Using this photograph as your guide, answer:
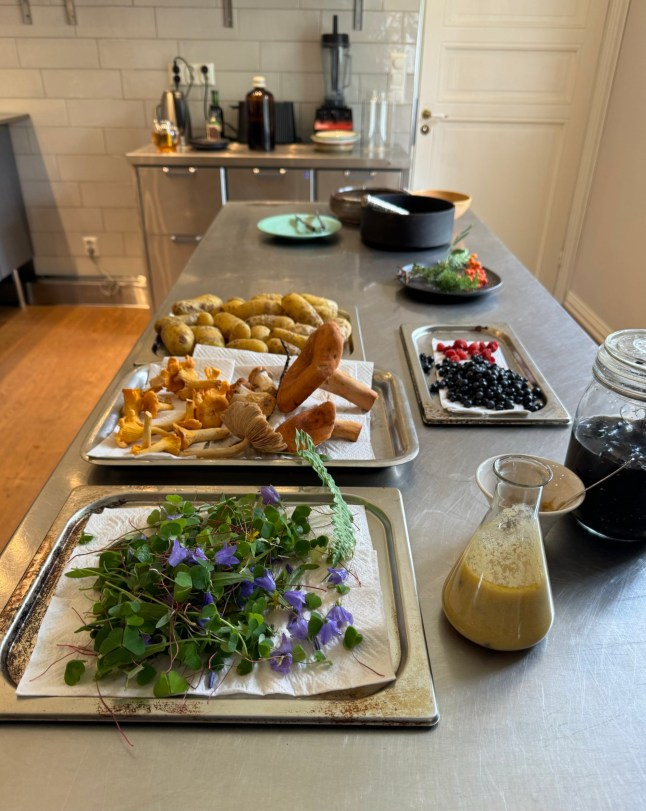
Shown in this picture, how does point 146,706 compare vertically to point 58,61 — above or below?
below

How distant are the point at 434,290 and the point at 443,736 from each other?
4.08 ft

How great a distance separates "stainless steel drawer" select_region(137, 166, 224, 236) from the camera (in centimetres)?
336

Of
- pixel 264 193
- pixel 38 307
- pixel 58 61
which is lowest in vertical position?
pixel 38 307

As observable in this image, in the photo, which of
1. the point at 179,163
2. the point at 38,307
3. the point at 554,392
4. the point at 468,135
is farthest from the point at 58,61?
the point at 554,392

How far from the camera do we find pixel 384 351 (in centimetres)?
140

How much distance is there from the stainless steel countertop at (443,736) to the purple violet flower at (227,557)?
0.52 ft

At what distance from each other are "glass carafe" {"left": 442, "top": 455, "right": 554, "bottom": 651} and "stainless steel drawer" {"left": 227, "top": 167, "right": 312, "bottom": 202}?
2.96m

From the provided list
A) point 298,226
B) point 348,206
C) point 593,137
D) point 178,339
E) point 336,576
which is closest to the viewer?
point 336,576

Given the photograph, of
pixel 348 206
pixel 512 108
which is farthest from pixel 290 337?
pixel 512 108

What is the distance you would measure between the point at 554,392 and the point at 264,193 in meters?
2.56

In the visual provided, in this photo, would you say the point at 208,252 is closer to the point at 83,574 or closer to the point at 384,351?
the point at 384,351

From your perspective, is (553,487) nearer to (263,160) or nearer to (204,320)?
(204,320)

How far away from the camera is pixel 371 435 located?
43.4 inches

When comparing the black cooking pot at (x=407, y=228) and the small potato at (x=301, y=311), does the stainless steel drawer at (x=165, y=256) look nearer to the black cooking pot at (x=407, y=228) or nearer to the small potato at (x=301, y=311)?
the black cooking pot at (x=407, y=228)
